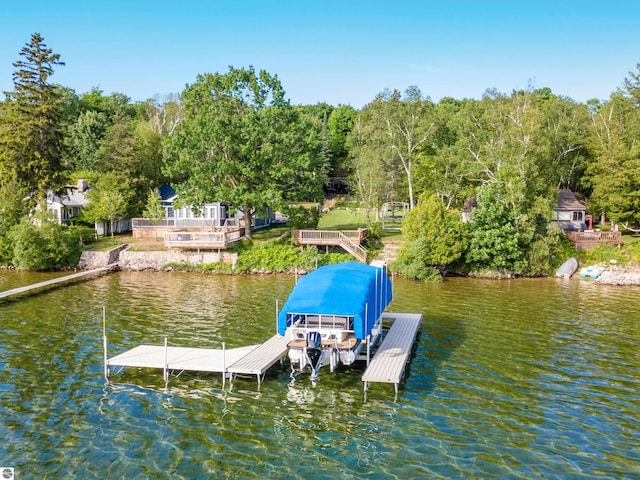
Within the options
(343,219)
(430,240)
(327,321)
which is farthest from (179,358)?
(343,219)

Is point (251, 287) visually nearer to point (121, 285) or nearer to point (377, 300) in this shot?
point (121, 285)

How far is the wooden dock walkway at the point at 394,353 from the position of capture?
21438 millimetres

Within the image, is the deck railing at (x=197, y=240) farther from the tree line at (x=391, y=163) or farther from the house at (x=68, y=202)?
the house at (x=68, y=202)

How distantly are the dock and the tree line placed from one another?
944 inches

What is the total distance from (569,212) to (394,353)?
45755mm

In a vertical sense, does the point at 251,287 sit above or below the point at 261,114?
below

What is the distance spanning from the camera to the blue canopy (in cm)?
2212

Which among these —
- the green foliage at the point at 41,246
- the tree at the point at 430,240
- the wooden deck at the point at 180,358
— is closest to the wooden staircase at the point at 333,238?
the tree at the point at 430,240

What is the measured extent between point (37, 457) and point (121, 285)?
27.6 metres

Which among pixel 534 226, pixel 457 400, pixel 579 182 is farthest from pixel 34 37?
pixel 579 182

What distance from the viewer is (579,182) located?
67.4 meters

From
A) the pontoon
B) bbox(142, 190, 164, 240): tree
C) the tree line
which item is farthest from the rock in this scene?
bbox(142, 190, 164, 240): tree

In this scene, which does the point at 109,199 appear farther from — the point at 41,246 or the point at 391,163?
the point at 391,163

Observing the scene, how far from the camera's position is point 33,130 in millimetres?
57188
